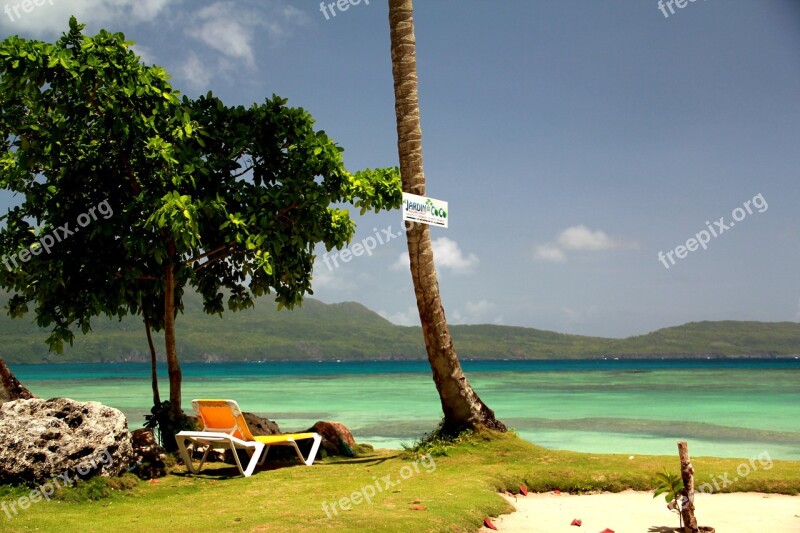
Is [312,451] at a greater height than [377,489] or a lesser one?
greater

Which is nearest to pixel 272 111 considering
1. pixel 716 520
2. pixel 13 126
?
pixel 13 126

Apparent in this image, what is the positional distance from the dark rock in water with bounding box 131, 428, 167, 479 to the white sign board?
5.18 meters

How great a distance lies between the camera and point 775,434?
2775 centimetres

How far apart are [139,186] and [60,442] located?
451cm

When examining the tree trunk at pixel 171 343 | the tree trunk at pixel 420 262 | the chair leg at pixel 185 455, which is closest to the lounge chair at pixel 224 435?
the chair leg at pixel 185 455

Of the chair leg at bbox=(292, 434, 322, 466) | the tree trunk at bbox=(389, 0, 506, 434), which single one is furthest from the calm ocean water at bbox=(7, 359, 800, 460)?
the chair leg at bbox=(292, 434, 322, 466)

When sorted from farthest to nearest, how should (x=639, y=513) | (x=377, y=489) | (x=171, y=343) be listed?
(x=171, y=343), (x=377, y=489), (x=639, y=513)

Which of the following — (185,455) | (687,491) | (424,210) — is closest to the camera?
(687,491)

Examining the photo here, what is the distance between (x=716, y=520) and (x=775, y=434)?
21333 millimetres

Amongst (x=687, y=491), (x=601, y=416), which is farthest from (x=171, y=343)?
(x=601, y=416)

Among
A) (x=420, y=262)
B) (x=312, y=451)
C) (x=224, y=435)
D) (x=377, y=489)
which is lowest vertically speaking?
(x=377, y=489)

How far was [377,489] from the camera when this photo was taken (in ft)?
33.9

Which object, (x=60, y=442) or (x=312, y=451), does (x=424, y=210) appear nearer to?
(x=312, y=451)

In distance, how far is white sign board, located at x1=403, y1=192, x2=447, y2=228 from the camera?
12.2m
